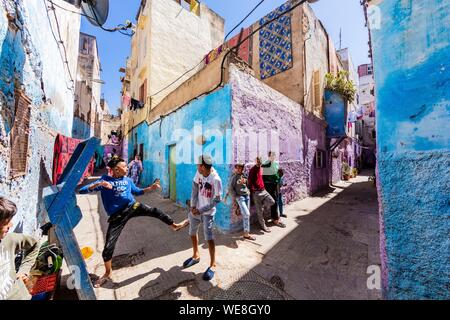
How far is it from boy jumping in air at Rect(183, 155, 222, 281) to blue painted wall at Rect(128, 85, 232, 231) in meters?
1.50

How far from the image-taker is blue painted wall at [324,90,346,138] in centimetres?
998

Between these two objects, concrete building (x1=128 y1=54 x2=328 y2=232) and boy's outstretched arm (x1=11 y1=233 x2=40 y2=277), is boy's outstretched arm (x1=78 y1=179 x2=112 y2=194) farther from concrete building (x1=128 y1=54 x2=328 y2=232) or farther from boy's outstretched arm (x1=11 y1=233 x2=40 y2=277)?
concrete building (x1=128 y1=54 x2=328 y2=232)

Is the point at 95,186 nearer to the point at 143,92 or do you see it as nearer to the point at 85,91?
the point at 143,92

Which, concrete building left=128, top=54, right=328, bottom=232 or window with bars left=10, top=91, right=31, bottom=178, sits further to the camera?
concrete building left=128, top=54, right=328, bottom=232

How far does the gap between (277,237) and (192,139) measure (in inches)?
147

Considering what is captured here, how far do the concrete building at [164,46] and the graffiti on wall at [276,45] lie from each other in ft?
12.1

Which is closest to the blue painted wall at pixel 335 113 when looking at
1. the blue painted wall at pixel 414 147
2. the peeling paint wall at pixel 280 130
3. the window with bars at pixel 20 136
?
the peeling paint wall at pixel 280 130

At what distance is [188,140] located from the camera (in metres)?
6.07

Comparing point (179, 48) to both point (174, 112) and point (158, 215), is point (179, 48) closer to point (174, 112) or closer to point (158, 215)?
point (174, 112)

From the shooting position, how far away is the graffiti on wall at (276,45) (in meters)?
8.84

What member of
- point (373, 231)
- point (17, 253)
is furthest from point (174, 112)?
point (373, 231)

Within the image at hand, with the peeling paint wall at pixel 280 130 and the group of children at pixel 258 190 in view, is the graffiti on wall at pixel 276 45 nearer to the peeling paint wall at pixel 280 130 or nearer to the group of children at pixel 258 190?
the peeling paint wall at pixel 280 130

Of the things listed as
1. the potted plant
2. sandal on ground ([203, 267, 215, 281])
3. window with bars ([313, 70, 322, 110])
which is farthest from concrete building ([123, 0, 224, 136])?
sandal on ground ([203, 267, 215, 281])

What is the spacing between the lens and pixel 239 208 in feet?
14.7
